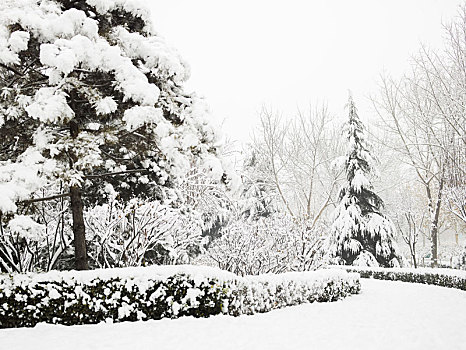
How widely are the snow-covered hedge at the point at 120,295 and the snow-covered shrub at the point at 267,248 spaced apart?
2359mm

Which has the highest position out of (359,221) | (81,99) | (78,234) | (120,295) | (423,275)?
(81,99)

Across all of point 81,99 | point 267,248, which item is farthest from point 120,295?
point 267,248

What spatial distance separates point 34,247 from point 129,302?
3284 millimetres

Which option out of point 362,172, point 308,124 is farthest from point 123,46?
point 308,124

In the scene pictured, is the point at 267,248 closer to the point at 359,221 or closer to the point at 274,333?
the point at 274,333

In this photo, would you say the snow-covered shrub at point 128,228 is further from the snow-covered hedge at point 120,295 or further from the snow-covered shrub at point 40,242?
the snow-covered hedge at point 120,295

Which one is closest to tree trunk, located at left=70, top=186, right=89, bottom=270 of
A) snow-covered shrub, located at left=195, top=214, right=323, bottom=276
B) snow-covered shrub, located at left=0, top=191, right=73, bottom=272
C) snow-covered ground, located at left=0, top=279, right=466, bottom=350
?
snow-covered shrub, located at left=0, top=191, right=73, bottom=272

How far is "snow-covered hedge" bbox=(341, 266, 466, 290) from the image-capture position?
11.9 m

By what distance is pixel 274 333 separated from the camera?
18.8 ft

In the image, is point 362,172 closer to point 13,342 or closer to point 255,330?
point 255,330

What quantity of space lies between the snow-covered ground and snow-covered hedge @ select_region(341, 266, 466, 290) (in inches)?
193

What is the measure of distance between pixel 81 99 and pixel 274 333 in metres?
5.17

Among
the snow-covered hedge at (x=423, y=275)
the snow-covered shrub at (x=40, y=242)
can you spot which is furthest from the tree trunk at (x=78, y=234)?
the snow-covered hedge at (x=423, y=275)

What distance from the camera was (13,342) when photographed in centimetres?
483
